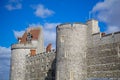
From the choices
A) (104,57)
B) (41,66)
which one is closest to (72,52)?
(104,57)

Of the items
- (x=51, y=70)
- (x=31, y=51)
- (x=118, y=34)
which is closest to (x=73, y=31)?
(x=118, y=34)

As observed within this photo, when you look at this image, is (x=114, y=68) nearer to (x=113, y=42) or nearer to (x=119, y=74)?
(x=119, y=74)

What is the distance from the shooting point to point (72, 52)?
35.2 m

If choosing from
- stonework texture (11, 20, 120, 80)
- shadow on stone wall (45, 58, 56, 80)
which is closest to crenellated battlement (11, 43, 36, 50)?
shadow on stone wall (45, 58, 56, 80)

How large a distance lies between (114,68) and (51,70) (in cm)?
1576

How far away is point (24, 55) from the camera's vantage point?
53.5 metres

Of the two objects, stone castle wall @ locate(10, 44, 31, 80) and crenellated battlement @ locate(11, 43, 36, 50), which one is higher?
crenellated battlement @ locate(11, 43, 36, 50)

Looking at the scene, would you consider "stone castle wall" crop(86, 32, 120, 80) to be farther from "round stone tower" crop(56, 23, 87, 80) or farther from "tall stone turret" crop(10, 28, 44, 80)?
"tall stone turret" crop(10, 28, 44, 80)

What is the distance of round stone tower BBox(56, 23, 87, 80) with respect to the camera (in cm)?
3475

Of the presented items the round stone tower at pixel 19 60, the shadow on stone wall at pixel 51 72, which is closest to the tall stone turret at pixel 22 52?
the round stone tower at pixel 19 60

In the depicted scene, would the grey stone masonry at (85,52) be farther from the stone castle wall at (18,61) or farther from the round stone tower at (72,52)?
the stone castle wall at (18,61)

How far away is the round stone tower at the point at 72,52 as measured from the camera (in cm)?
3475

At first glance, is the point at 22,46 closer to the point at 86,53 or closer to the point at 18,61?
the point at 18,61

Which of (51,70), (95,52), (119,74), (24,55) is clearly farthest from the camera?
(24,55)
